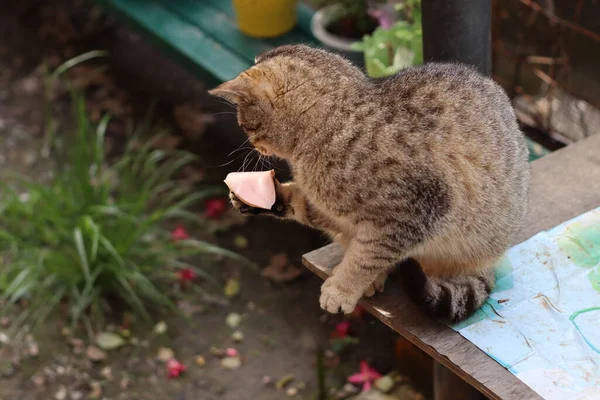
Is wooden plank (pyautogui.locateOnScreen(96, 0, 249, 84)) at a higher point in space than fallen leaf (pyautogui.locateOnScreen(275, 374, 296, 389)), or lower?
higher

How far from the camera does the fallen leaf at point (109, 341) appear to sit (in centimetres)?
270

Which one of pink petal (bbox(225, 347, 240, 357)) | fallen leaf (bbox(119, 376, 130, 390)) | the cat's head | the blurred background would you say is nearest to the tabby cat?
the cat's head

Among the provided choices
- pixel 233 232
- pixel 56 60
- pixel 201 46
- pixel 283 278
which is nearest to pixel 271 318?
pixel 283 278

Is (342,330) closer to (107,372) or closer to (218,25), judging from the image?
(107,372)

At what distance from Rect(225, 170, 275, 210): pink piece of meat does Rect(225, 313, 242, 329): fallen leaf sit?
1.14 metres

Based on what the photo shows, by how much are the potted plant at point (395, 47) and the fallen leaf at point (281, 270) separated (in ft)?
2.83

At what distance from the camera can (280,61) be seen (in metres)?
1.67

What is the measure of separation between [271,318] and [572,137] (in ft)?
4.64

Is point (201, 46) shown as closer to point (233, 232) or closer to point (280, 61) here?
point (233, 232)

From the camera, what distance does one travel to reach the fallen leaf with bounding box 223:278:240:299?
115 inches

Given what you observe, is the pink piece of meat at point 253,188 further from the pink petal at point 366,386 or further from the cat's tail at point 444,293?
the pink petal at point 366,386

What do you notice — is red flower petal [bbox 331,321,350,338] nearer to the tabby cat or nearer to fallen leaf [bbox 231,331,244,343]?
fallen leaf [bbox 231,331,244,343]

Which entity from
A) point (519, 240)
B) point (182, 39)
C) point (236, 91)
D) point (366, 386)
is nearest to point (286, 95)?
point (236, 91)

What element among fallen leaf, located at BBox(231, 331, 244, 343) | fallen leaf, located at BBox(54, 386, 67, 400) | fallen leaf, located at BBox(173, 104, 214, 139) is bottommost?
fallen leaf, located at BBox(231, 331, 244, 343)
